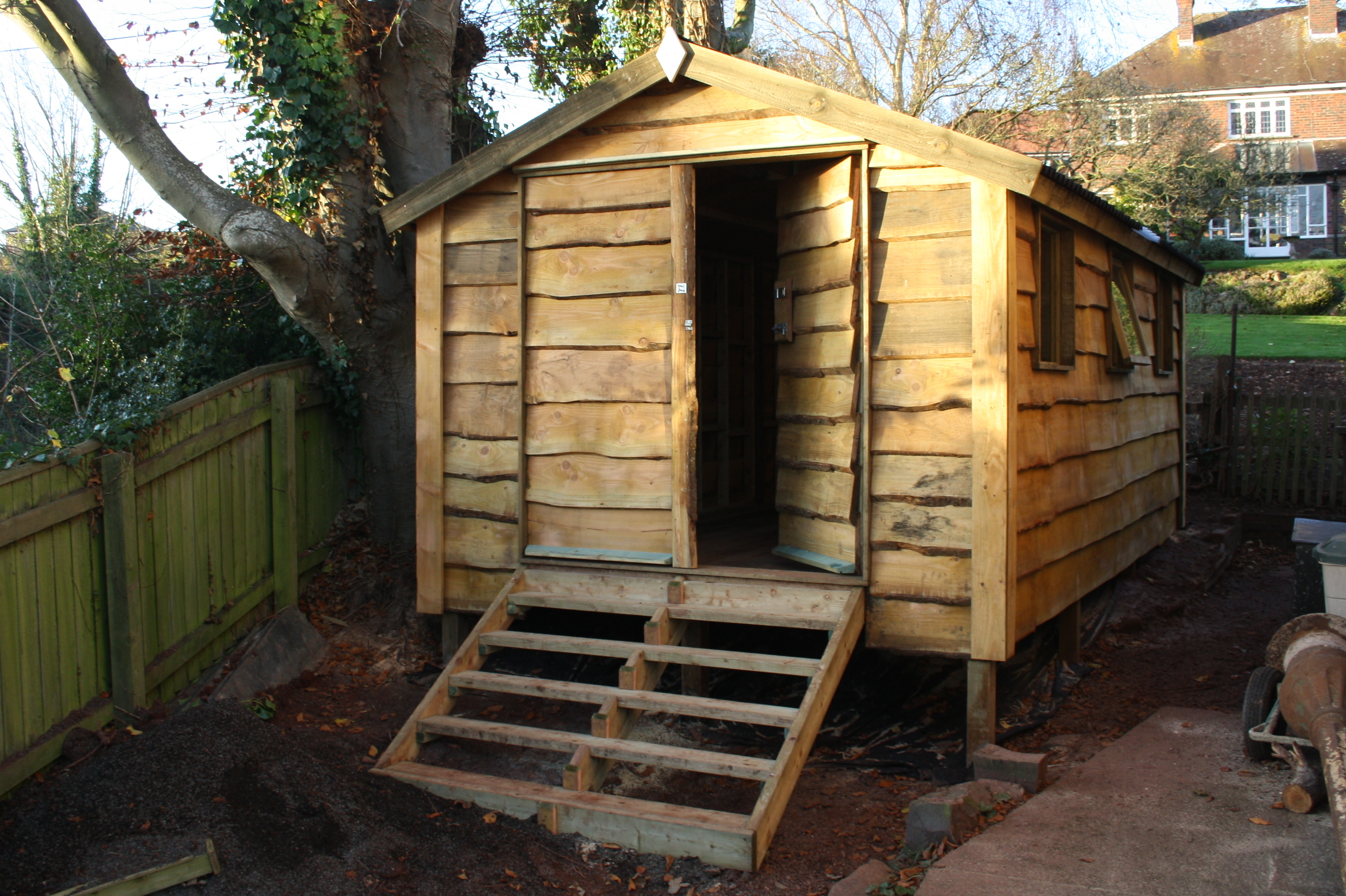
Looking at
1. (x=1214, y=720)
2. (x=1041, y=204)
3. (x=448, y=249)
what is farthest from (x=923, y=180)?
(x=1214, y=720)

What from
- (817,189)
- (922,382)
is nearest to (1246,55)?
(817,189)

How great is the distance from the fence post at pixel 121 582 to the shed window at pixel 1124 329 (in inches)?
252

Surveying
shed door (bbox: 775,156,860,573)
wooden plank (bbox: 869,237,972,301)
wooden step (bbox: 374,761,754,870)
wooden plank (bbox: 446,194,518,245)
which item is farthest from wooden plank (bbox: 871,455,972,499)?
wooden plank (bbox: 446,194,518,245)

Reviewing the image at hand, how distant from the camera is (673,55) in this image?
5297mm

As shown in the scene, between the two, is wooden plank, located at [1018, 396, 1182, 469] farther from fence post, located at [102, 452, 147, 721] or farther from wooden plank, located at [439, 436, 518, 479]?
fence post, located at [102, 452, 147, 721]

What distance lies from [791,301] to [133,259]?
5.34 meters

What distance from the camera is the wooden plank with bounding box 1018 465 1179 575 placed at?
5.50m

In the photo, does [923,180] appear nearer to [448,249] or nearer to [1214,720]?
[448,249]

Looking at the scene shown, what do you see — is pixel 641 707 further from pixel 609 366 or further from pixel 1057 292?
pixel 1057 292

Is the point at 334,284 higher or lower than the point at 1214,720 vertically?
higher

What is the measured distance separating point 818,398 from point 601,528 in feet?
4.93

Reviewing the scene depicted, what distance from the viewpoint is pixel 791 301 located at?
6020 millimetres

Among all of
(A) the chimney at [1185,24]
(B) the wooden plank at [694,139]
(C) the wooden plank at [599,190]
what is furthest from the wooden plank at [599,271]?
(A) the chimney at [1185,24]

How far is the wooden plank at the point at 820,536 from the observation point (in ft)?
17.9
